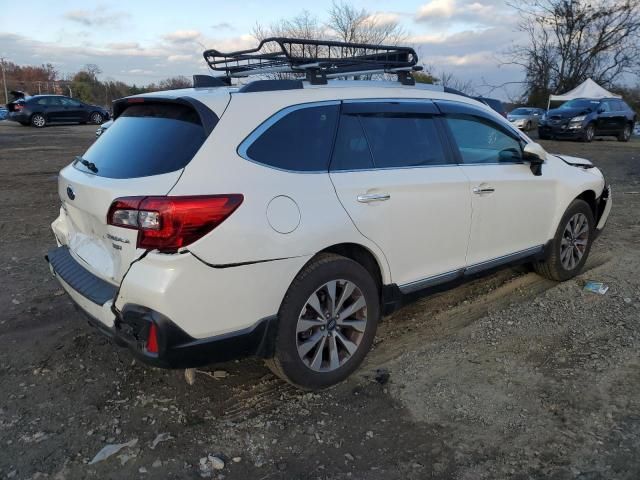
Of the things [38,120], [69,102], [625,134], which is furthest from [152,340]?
[69,102]

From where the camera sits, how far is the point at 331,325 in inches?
126

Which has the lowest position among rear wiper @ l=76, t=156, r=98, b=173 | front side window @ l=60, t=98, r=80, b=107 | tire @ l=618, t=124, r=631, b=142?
tire @ l=618, t=124, r=631, b=142

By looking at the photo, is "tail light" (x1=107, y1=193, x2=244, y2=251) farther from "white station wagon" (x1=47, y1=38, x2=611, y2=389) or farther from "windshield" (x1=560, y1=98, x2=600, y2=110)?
"windshield" (x1=560, y1=98, x2=600, y2=110)

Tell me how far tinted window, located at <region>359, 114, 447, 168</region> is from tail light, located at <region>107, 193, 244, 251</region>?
1205 mm

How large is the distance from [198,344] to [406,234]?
4.92 ft

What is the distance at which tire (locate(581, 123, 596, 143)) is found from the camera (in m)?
20.9

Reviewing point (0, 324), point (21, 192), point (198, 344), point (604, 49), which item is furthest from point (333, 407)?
point (604, 49)

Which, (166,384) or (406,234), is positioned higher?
(406,234)

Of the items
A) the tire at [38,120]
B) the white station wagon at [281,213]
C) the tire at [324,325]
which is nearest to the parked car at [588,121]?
the white station wagon at [281,213]

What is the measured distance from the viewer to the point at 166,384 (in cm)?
332

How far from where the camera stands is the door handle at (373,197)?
3.19 m

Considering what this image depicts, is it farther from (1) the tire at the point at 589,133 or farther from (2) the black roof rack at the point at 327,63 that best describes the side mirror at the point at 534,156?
(1) the tire at the point at 589,133

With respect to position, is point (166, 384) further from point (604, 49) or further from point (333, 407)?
point (604, 49)

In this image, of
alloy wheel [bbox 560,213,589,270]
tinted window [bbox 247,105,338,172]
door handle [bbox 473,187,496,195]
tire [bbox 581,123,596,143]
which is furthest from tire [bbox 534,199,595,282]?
tire [bbox 581,123,596,143]
